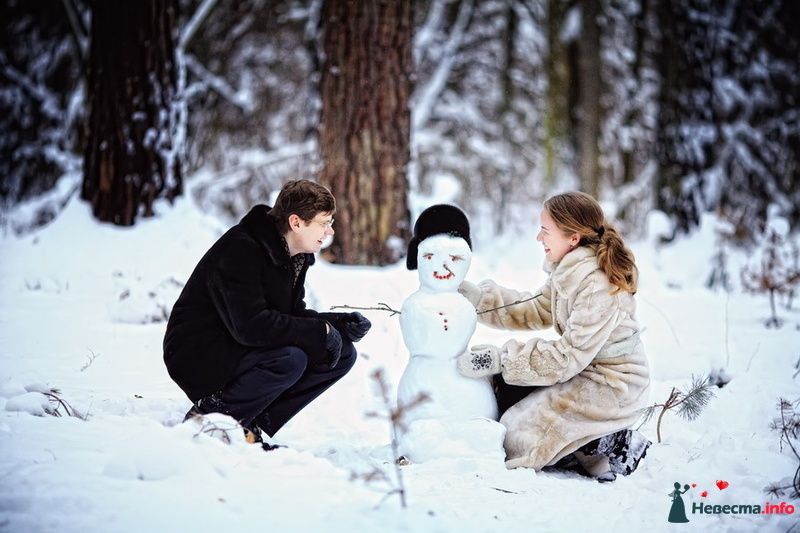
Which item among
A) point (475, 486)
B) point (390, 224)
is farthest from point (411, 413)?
point (390, 224)

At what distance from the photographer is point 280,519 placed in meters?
1.93

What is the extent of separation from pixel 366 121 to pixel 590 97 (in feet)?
22.8

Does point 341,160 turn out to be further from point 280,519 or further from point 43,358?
point 280,519

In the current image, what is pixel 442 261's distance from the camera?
3080 millimetres

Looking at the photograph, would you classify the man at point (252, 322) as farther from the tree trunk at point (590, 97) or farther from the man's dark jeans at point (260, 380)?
the tree trunk at point (590, 97)

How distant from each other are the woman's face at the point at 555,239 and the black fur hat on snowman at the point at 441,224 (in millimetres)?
353

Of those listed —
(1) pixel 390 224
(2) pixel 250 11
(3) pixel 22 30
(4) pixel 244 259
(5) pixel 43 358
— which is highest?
(2) pixel 250 11

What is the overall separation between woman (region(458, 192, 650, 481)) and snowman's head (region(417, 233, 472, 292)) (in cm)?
34

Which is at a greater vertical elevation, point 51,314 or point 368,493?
point 51,314

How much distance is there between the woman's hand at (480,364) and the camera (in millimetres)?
3027

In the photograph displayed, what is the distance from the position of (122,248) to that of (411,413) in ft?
11.1

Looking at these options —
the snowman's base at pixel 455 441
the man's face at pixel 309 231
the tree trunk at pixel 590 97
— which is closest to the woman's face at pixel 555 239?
the snowman's base at pixel 455 441

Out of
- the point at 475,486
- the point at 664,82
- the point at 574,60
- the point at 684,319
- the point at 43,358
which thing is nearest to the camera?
the point at 475,486

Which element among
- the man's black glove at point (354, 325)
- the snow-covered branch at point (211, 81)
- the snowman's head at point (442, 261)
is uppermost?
the snow-covered branch at point (211, 81)
